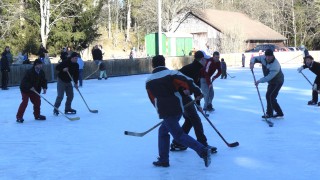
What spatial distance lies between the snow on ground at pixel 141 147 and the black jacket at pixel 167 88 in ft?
2.62

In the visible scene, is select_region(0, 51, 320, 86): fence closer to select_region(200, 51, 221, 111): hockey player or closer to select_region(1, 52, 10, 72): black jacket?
select_region(1, 52, 10, 72): black jacket

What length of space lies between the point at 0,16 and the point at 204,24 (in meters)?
25.4

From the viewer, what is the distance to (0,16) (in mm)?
30500

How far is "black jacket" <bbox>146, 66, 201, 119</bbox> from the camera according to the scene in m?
5.51

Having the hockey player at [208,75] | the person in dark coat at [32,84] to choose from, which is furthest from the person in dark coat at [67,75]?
the hockey player at [208,75]

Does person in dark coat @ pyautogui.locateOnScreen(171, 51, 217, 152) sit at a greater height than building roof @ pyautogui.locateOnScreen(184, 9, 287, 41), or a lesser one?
lesser

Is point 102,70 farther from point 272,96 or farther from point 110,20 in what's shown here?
point 110,20

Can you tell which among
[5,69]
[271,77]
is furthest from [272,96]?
[5,69]

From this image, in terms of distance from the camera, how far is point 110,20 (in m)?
59.6

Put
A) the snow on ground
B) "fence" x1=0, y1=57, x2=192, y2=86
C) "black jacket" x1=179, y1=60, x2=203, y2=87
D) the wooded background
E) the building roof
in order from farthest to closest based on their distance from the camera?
1. the building roof
2. the wooded background
3. "fence" x1=0, y1=57, x2=192, y2=86
4. "black jacket" x1=179, y1=60, x2=203, y2=87
5. the snow on ground

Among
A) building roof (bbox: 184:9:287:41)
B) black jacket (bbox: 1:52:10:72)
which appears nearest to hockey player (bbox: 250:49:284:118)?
black jacket (bbox: 1:52:10:72)

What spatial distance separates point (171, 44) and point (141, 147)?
31.5 meters

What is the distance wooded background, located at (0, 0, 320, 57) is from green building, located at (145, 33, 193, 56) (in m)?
4.09

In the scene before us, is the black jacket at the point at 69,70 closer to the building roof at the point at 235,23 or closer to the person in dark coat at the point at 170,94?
the person in dark coat at the point at 170,94
